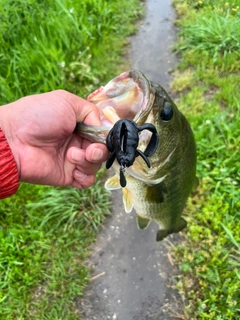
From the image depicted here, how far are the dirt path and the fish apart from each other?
0.89m

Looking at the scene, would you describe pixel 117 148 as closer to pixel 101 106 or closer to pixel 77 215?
pixel 101 106

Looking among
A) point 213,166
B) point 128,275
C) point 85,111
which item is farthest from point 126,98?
point 213,166

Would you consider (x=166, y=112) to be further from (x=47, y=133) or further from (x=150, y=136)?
(x=47, y=133)

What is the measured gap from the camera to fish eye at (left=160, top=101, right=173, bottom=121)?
1.54 m

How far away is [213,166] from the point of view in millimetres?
3180

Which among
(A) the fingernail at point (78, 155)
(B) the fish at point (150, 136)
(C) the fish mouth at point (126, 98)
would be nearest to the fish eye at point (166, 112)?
(B) the fish at point (150, 136)

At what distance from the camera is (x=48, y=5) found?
4066 millimetres

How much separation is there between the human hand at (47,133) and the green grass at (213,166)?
126 cm

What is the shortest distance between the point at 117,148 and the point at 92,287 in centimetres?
192

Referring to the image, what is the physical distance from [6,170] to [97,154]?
1.66 ft

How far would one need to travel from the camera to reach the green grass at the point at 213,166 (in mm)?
2555

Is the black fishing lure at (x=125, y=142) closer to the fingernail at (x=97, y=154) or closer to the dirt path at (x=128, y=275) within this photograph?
the fingernail at (x=97, y=154)

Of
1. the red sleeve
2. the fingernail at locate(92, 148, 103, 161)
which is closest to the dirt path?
the red sleeve

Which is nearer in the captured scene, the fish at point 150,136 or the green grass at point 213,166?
the fish at point 150,136
